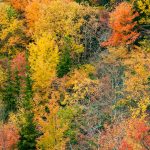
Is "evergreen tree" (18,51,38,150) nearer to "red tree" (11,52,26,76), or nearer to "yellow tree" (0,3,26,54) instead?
"red tree" (11,52,26,76)

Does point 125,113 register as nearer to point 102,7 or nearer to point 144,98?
point 144,98

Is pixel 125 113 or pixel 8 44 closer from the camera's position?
pixel 125 113

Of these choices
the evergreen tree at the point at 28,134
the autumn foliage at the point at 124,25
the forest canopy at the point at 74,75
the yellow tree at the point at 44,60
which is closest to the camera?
the forest canopy at the point at 74,75

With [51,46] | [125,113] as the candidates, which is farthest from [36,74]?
[125,113]

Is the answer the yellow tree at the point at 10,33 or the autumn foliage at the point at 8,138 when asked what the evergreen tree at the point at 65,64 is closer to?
the yellow tree at the point at 10,33

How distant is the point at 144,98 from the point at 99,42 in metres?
18.8

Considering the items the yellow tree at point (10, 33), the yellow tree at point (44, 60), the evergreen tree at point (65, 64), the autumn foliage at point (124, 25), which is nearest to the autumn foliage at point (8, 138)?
the yellow tree at point (44, 60)

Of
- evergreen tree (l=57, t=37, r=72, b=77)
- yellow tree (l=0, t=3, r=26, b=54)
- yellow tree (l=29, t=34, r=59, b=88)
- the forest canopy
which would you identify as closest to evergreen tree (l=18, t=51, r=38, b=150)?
the forest canopy

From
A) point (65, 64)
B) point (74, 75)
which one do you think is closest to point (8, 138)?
point (74, 75)

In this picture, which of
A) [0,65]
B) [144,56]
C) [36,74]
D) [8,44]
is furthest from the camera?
[8,44]

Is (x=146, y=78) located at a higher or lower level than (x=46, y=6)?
lower

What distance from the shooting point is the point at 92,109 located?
5684cm

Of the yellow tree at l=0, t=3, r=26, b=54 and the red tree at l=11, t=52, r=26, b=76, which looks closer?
the red tree at l=11, t=52, r=26, b=76

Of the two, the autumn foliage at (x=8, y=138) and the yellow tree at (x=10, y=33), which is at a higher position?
the yellow tree at (x=10, y=33)
